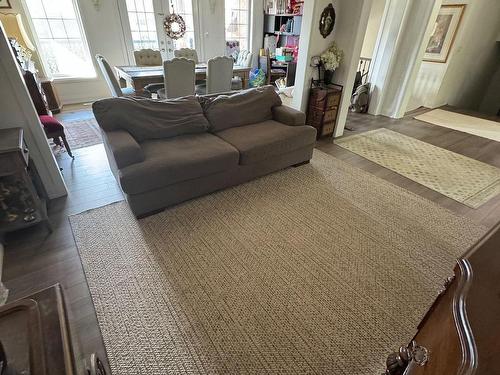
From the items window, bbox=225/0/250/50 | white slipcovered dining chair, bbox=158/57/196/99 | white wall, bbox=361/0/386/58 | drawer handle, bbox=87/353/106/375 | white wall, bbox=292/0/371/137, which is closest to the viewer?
drawer handle, bbox=87/353/106/375

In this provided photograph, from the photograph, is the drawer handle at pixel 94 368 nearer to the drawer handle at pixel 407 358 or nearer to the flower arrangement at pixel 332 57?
the drawer handle at pixel 407 358

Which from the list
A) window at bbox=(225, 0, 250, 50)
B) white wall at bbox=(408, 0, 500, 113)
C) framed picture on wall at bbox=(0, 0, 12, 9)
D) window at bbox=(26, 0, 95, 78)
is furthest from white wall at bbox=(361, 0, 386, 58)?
framed picture on wall at bbox=(0, 0, 12, 9)

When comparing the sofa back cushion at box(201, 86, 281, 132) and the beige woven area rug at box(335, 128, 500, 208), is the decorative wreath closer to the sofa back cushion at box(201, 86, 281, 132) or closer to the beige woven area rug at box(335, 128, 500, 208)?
the sofa back cushion at box(201, 86, 281, 132)

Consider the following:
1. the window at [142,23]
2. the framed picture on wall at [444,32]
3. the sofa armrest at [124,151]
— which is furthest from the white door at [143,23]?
the framed picture on wall at [444,32]

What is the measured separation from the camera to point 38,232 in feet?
6.68

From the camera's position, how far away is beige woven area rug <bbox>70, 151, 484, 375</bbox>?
1.33 meters

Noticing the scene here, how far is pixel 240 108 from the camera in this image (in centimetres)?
291

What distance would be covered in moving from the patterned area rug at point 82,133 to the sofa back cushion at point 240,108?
6.12 ft

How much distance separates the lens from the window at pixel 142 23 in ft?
16.3

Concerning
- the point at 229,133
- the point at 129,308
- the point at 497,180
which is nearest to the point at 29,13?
the point at 229,133

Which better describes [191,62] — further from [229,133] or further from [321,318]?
[321,318]

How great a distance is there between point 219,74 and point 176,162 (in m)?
2.18

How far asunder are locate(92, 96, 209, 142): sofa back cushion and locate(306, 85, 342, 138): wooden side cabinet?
1.77 metres

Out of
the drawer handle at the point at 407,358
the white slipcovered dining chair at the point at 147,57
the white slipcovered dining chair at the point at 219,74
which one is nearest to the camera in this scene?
the drawer handle at the point at 407,358
